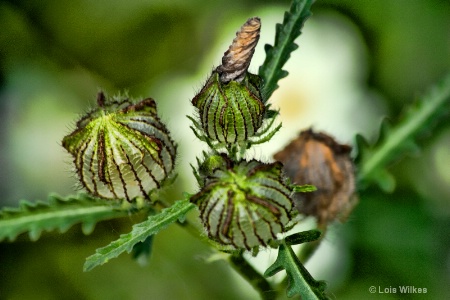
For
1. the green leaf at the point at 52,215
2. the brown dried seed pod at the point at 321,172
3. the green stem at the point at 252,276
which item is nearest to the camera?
the green stem at the point at 252,276

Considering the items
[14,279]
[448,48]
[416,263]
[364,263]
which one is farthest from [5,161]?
[448,48]

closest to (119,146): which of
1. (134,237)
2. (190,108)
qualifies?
(134,237)

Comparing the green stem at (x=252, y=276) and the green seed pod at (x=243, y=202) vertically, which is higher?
the green seed pod at (x=243, y=202)

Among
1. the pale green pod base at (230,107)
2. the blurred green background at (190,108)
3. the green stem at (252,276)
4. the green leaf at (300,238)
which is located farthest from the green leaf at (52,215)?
the blurred green background at (190,108)

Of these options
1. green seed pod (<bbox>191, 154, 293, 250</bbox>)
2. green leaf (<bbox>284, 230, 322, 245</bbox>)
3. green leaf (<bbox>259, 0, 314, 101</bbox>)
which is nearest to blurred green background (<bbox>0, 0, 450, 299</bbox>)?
green leaf (<bbox>259, 0, 314, 101</bbox>)

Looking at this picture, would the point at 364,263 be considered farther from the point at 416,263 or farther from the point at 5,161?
the point at 5,161

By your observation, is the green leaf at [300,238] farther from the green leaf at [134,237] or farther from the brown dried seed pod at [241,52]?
the brown dried seed pod at [241,52]
